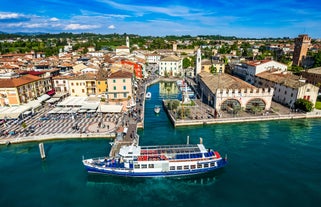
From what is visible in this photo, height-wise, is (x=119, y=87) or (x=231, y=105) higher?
(x=119, y=87)

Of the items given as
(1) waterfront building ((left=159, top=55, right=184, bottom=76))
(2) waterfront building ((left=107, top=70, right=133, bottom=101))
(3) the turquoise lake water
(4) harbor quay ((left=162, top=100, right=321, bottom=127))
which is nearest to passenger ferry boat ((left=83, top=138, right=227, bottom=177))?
(3) the turquoise lake water

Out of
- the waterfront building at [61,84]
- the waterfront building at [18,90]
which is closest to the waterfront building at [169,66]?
the waterfront building at [61,84]

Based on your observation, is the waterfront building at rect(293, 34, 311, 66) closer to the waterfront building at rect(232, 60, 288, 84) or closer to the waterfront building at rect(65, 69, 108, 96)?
the waterfront building at rect(232, 60, 288, 84)

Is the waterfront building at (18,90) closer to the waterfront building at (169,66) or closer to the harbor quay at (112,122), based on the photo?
the harbor quay at (112,122)

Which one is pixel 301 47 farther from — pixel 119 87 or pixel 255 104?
pixel 119 87

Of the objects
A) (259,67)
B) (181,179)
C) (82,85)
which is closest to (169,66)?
(259,67)

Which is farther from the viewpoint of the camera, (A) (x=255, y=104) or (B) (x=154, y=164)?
(A) (x=255, y=104)

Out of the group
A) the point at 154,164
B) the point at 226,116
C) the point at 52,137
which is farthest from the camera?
the point at 226,116
